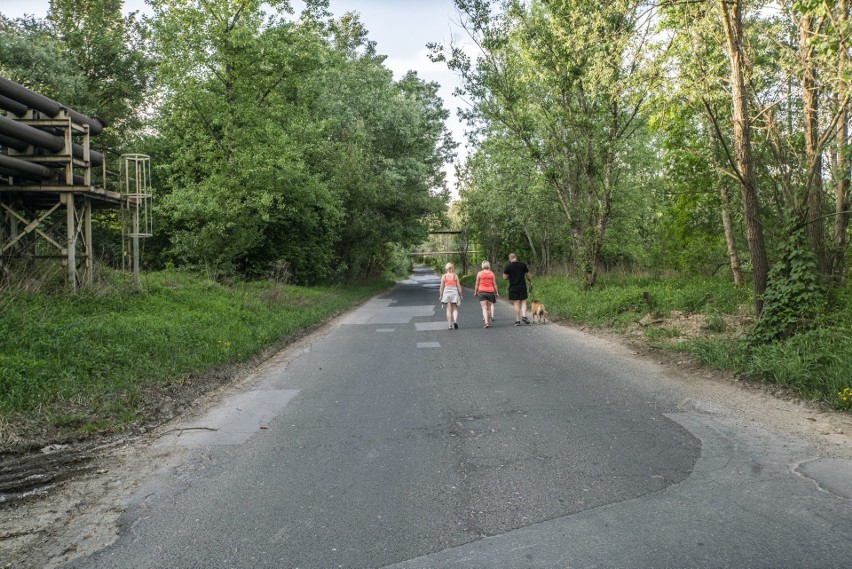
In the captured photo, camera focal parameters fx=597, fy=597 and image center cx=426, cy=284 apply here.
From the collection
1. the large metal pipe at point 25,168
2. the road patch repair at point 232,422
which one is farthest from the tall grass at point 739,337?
the large metal pipe at point 25,168

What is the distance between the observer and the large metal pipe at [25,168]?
10.7 metres

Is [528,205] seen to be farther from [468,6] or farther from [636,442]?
[636,442]

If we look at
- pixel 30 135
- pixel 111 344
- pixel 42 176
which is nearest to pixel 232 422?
pixel 111 344

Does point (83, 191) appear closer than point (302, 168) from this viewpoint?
Yes

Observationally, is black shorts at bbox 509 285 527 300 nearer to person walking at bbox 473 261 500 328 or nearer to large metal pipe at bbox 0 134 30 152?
person walking at bbox 473 261 500 328

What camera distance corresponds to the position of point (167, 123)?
2200 centimetres

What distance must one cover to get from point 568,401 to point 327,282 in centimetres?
2523

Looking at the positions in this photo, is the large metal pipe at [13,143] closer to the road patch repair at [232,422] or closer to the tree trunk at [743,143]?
the road patch repair at [232,422]

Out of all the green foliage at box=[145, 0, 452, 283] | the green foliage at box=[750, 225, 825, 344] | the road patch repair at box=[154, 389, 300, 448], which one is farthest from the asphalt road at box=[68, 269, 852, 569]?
the green foliage at box=[145, 0, 452, 283]

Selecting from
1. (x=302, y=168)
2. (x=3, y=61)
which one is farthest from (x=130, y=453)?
(x=3, y=61)

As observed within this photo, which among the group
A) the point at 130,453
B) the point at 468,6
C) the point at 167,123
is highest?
the point at 468,6

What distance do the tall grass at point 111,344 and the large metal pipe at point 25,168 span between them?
2.43 m

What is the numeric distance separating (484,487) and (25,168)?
11166mm

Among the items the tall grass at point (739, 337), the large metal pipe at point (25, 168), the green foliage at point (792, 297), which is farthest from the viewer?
the large metal pipe at point (25, 168)
